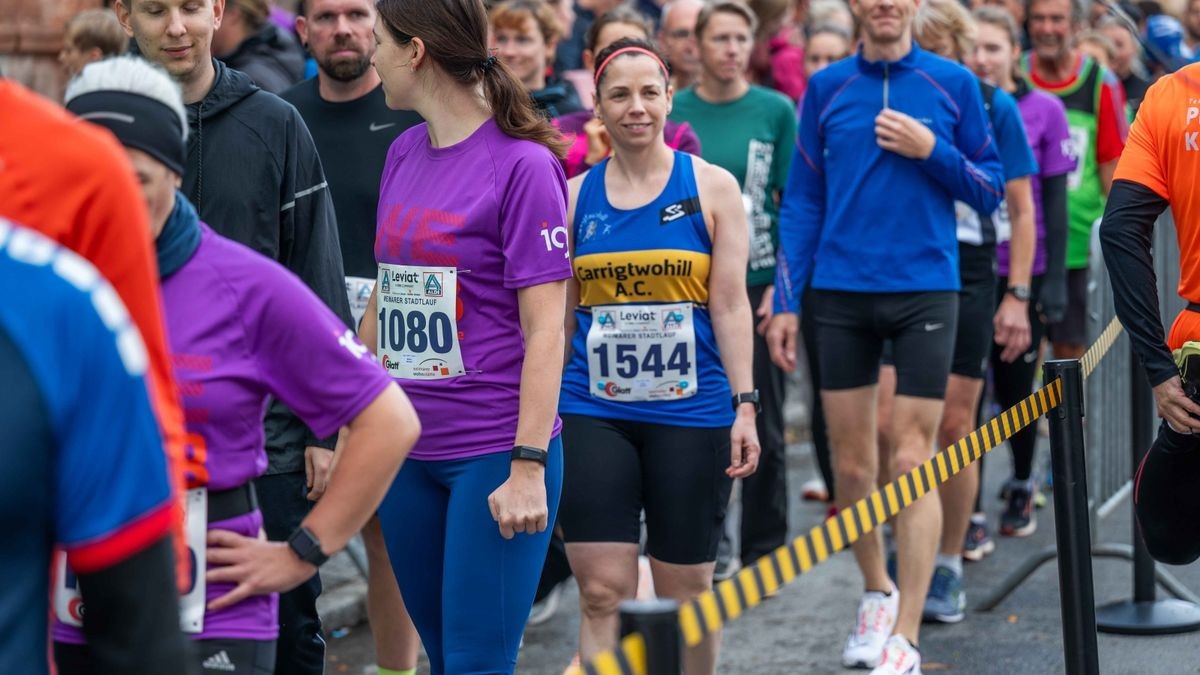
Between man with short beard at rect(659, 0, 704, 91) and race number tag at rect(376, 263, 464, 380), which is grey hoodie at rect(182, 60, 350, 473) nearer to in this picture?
race number tag at rect(376, 263, 464, 380)

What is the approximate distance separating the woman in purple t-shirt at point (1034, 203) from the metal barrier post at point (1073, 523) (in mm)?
2958

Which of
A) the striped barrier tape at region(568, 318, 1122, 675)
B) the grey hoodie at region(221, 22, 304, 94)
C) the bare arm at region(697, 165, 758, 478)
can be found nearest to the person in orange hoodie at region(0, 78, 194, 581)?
the striped barrier tape at region(568, 318, 1122, 675)

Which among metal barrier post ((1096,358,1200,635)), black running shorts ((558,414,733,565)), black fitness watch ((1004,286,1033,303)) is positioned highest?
black fitness watch ((1004,286,1033,303))

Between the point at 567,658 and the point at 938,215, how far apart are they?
2.15m

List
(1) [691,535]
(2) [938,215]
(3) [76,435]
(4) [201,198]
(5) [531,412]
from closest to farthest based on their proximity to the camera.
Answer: (3) [76,435]
(5) [531,412]
(4) [201,198]
(1) [691,535]
(2) [938,215]

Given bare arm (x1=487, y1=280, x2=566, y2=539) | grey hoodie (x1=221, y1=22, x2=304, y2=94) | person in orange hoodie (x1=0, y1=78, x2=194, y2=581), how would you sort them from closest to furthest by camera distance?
person in orange hoodie (x1=0, y1=78, x2=194, y2=581)
bare arm (x1=487, y1=280, x2=566, y2=539)
grey hoodie (x1=221, y1=22, x2=304, y2=94)

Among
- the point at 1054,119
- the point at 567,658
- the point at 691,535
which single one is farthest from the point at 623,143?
the point at 1054,119

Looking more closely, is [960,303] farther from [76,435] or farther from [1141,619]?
[76,435]

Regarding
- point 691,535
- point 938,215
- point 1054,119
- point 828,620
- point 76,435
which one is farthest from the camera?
point 1054,119

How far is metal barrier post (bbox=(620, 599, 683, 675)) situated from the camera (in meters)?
2.58

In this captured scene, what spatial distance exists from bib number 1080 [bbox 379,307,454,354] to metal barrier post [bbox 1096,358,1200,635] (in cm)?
332

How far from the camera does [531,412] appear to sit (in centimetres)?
384

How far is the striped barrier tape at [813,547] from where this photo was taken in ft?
8.79

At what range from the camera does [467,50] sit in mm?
3971
